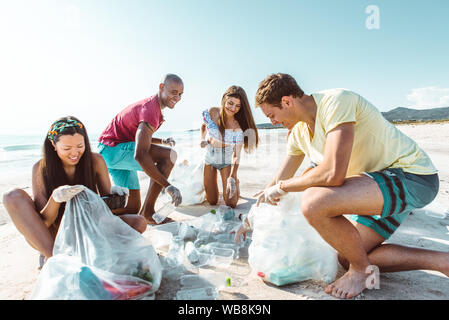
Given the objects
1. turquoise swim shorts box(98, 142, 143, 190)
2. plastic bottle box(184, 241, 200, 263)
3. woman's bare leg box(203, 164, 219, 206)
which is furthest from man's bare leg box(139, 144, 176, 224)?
plastic bottle box(184, 241, 200, 263)

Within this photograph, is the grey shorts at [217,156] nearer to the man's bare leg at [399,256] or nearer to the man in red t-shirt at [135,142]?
the man in red t-shirt at [135,142]

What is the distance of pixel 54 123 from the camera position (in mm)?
1909

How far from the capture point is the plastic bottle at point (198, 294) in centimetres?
162

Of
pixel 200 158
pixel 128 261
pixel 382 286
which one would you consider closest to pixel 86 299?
pixel 128 261

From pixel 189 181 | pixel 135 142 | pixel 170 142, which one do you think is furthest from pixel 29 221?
pixel 189 181

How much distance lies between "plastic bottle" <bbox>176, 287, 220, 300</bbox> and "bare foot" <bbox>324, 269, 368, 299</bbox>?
68 cm

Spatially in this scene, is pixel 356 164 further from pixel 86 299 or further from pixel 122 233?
pixel 86 299

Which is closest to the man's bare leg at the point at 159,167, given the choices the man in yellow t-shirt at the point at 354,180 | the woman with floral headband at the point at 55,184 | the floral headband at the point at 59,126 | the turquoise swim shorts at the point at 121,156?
the turquoise swim shorts at the point at 121,156

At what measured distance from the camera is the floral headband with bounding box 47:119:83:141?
6.12 feet

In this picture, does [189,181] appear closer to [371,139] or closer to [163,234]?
[163,234]

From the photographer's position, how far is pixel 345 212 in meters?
1.62
